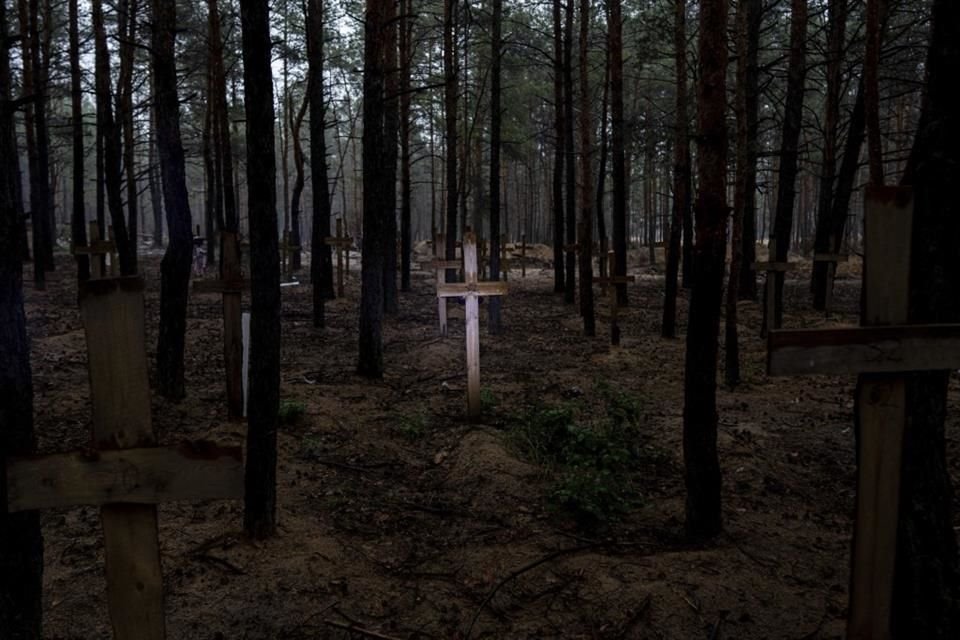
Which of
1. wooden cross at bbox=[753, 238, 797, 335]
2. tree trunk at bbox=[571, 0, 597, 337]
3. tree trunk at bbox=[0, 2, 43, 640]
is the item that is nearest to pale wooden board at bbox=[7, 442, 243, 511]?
tree trunk at bbox=[0, 2, 43, 640]

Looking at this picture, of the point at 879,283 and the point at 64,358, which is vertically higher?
the point at 879,283

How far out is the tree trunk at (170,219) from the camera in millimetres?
7941

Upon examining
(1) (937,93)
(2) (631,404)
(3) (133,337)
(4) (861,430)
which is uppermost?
(1) (937,93)

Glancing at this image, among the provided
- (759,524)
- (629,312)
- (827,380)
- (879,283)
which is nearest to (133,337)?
(879,283)

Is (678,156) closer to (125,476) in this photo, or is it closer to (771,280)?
(771,280)

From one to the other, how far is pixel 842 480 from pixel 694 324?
9.95 feet

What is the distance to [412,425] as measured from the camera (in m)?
8.04

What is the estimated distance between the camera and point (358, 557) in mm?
4902

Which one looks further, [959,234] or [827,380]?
[827,380]

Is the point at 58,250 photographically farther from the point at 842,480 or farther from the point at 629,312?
the point at 842,480

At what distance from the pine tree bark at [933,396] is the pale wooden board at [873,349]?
2.45 feet

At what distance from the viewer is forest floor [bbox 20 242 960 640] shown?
4.09 metres

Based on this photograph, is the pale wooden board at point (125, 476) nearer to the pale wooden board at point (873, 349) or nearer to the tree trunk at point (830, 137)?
the pale wooden board at point (873, 349)

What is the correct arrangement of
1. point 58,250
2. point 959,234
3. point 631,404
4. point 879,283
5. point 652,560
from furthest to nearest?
1. point 58,250
2. point 631,404
3. point 652,560
4. point 959,234
5. point 879,283
